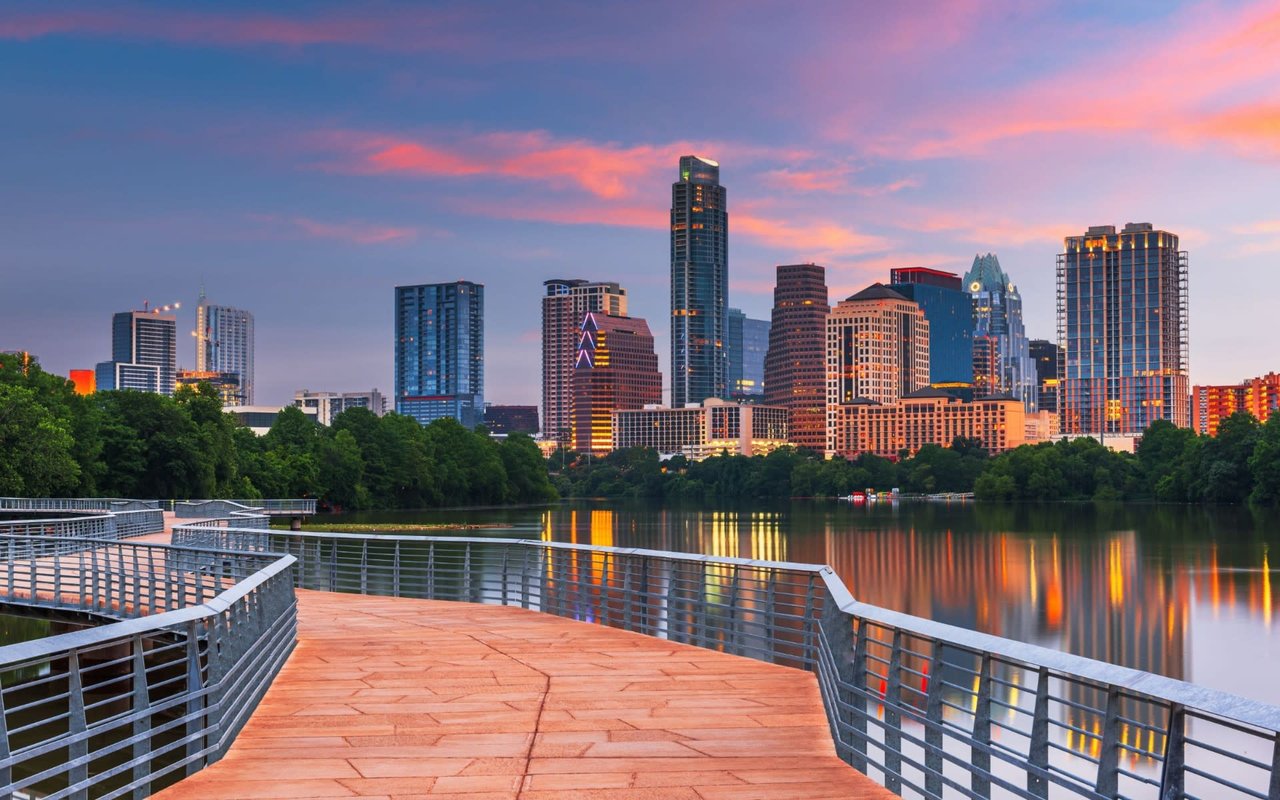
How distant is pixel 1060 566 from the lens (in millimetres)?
77750

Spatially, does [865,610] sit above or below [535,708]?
above

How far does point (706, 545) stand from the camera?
9850cm

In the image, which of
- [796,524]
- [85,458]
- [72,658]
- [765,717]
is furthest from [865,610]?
[796,524]

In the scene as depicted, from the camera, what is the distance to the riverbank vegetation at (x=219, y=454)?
88750mm

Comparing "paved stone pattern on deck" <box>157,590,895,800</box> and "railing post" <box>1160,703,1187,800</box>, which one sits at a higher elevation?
"railing post" <box>1160,703,1187,800</box>

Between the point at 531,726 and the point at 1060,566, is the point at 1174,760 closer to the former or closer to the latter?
the point at 531,726

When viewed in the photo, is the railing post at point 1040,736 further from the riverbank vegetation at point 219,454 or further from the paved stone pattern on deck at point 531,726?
the riverbank vegetation at point 219,454

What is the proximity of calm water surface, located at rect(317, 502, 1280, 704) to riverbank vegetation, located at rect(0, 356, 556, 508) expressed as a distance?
8.85m

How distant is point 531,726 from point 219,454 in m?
106

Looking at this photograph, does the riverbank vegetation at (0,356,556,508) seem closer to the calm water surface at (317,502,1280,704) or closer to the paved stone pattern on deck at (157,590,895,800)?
the calm water surface at (317,502,1280,704)

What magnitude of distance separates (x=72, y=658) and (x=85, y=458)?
97628 millimetres

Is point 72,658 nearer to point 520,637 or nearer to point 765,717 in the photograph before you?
point 765,717

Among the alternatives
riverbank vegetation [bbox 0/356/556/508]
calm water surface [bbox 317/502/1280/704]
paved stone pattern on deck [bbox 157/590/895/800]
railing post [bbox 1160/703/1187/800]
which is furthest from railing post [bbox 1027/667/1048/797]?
riverbank vegetation [bbox 0/356/556/508]

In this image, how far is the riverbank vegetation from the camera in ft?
291
